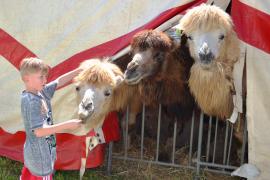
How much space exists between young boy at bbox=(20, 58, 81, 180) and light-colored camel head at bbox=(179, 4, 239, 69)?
1772 mm

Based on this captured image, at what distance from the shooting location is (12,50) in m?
5.59

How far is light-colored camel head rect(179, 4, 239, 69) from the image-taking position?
4.77 metres

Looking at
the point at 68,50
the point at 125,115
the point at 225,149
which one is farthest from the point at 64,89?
the point at 225,149

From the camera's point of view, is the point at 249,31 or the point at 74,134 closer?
the point at 249,31

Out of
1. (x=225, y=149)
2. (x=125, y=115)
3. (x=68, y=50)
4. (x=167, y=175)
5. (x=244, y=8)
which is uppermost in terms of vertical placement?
(x=244, y=8)

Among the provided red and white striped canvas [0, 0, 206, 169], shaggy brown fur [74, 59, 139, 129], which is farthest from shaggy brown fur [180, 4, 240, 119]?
shaggy brown fur [74, 59, 139, 129]

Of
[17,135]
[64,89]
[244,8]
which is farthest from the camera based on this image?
[17,135]

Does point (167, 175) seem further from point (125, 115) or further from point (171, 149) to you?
point (125, 115)

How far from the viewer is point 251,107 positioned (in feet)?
15.2

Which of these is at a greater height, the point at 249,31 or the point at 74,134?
the point at 249,31

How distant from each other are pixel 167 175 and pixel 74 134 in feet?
4.22

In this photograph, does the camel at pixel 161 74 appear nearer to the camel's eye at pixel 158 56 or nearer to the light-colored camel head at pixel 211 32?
the camel's eye at pixel 158 56

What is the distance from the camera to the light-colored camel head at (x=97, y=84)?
4.83m

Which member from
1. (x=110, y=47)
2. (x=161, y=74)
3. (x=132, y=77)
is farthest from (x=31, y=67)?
(x=161, y=74)
